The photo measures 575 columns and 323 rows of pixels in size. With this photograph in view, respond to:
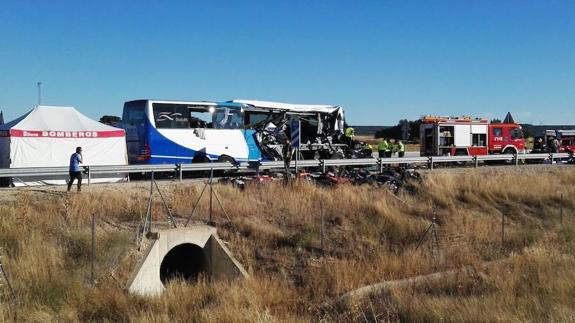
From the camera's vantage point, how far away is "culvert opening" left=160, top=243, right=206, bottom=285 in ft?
45.8

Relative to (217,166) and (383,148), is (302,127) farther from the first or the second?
(217,166)

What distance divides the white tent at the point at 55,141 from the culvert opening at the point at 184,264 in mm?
5900

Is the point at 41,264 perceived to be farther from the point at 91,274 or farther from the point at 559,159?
the point at 559,159

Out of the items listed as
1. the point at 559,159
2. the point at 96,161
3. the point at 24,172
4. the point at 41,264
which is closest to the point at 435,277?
the point at 41,264

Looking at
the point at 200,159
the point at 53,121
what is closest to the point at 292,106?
the point at 200,159

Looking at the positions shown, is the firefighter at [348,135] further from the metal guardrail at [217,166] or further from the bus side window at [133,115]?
the bus side window at [133,115]

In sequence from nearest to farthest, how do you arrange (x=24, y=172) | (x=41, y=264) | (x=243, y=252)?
(x=41, y=264) → (x=243, y=252) → (x=24, y=172)

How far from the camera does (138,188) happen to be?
17.9 meters

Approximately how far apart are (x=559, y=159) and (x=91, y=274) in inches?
1215

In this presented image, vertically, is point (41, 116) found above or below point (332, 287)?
above

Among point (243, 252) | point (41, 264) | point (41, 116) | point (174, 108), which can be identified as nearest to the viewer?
point (41, 264)

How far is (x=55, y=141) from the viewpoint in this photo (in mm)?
20109

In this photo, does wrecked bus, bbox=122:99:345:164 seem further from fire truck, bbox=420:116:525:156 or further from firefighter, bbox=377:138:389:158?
fire truck, bbox=420:116:525:156

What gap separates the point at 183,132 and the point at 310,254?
30.4 ft
